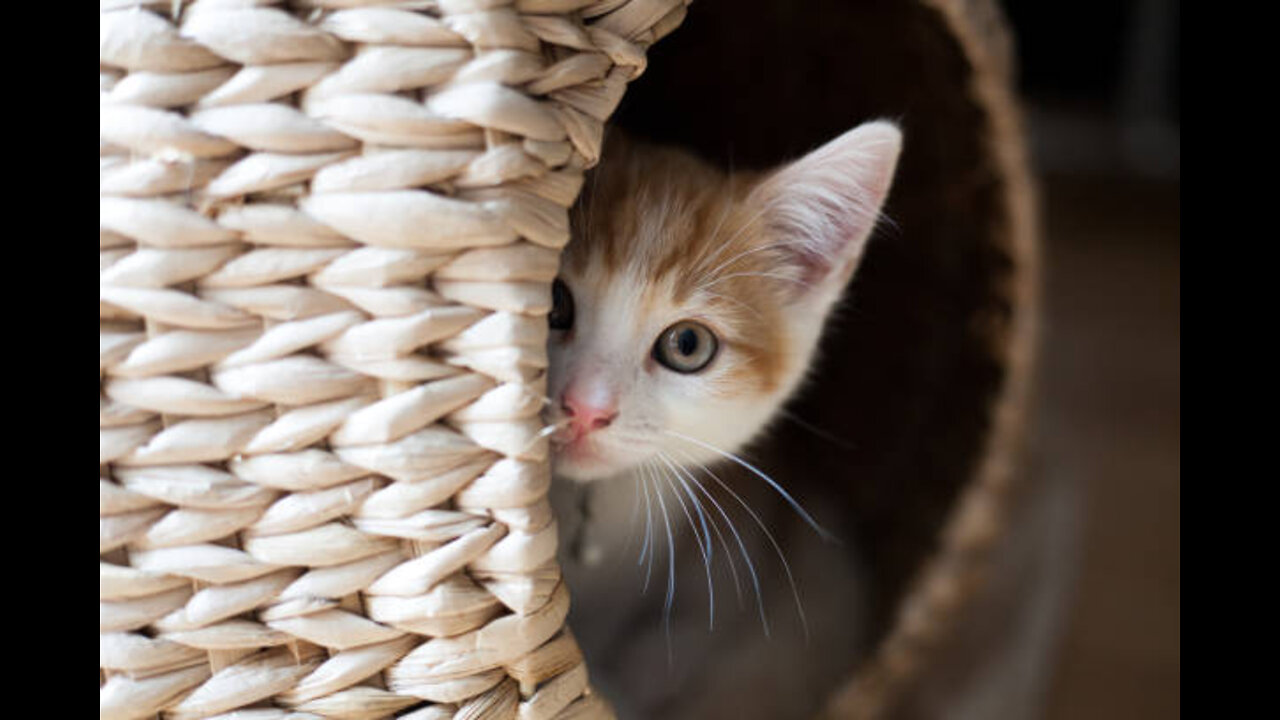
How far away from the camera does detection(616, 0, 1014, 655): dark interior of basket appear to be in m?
1.64

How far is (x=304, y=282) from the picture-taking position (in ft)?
2.61

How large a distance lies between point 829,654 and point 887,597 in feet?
0.56

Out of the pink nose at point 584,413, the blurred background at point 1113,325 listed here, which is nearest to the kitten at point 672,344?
the pink nose at point 584,413

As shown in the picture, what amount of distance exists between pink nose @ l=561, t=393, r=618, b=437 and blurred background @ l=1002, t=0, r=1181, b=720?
3.75 feet

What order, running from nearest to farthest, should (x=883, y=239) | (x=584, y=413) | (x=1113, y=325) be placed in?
1. (x=584, y=413)
2. (x=883, y=239)
3. (x=1113, y=325)

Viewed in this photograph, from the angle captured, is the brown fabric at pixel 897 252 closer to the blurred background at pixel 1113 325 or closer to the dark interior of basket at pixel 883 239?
the dark interior of basket at pixel 883 239

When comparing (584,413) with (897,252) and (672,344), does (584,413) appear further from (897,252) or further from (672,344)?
(897,252)

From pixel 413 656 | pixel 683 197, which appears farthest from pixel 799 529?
pixel 413 656

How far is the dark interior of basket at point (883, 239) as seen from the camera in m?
1.64

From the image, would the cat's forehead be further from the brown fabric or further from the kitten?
the brown fabric

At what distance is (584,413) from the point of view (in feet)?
3.54

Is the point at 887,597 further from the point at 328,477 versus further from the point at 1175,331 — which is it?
the point at 1175,331

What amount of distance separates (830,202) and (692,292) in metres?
0.19

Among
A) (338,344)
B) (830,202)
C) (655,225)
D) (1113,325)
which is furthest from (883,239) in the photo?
(1113,325)
